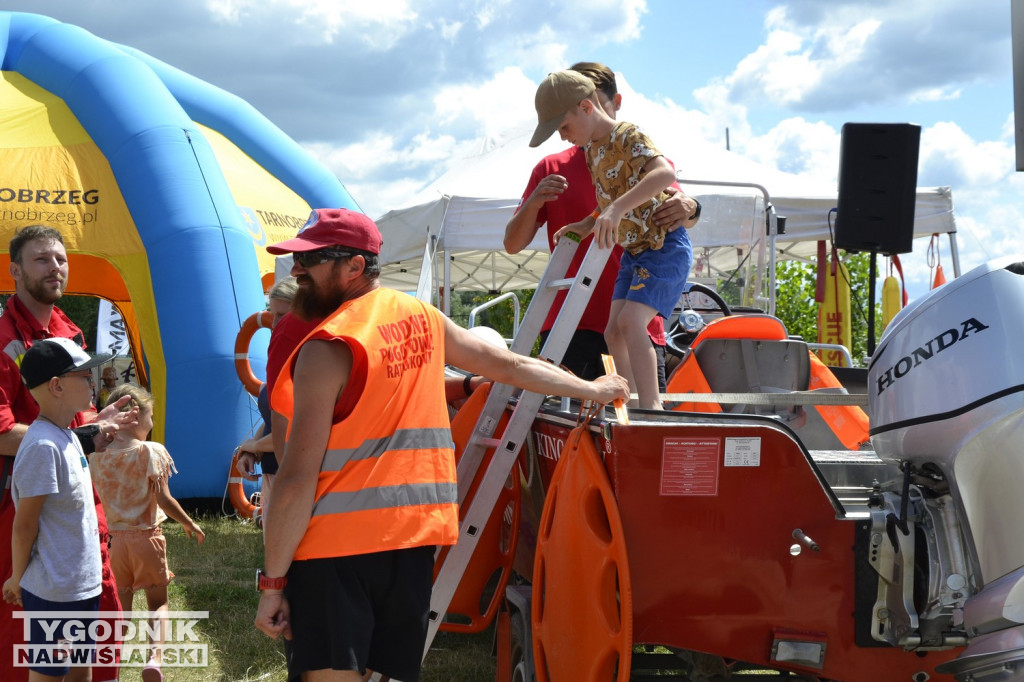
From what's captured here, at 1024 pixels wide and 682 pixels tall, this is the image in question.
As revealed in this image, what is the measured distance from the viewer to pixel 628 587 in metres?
2.76

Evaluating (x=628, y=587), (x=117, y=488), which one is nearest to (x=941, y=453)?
(x=628, y=587)

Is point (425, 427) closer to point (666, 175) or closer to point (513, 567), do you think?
point (666, 175)

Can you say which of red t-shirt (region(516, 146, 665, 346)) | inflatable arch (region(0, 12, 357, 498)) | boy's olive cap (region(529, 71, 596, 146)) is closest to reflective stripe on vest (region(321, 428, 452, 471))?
boy's olive cap (region(529, 71, 596, 146))

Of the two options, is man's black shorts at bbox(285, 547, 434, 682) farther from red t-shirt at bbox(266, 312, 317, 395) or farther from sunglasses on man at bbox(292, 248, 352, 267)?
red t-shirt at bbox(266, 312, 317, 395)

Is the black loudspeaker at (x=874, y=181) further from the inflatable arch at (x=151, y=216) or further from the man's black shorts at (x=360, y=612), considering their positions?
the inflatable arch at (x=151, y=216)

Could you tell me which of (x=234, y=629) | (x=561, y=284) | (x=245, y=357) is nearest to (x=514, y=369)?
(x=561, y=284)

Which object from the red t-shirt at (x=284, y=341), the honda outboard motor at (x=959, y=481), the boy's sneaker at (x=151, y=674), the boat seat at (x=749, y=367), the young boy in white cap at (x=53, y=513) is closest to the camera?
the honda outboard motor at (x=959, y=481)

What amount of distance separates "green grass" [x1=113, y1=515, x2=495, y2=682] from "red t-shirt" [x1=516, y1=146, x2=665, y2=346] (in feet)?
5.65

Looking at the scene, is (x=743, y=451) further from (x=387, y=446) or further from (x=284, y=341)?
(x=284, y=341)

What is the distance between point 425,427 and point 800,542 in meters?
1.16

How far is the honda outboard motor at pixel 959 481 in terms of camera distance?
2500mm

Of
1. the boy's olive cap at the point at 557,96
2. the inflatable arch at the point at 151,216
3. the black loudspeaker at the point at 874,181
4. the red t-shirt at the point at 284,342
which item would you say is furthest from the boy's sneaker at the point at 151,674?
the black loudspeaker at the point at 874,181

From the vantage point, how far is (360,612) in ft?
8.01

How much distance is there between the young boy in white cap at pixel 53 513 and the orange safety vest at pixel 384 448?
3.29 feet
